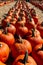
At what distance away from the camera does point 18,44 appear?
3410mm

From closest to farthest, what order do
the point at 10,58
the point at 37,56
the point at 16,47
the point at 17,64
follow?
the point at 17,64 → the point at 37,56 → the point at 16,47 → the point at 10,58

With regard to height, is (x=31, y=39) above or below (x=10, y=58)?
above

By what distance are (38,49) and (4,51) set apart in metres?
0.68

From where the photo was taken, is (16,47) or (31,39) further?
(31,39)

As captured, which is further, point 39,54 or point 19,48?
point 19,48

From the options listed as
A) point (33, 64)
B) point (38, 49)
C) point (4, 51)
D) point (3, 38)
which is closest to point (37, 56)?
point (38, 49)

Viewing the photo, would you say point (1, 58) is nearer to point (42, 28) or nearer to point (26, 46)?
point (26, 46)

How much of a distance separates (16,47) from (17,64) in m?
0.71

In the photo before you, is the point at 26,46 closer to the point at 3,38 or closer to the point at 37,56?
the point at 37,56

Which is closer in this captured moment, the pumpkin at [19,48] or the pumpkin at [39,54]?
the pumpkin at [39,54]

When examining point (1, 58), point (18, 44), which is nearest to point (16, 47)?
point (18, 44)

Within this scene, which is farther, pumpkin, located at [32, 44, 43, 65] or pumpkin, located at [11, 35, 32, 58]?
pumpkin, located at [11, 35, 32, 58]

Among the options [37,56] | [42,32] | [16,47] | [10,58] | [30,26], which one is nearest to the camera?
[37,56]

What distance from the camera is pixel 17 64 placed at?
2.71 meters
